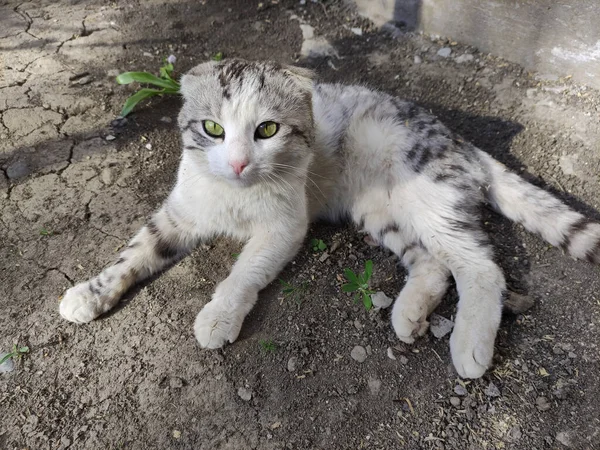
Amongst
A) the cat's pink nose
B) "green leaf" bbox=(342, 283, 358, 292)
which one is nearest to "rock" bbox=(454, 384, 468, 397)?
"green leaf" bbox=(342, 283, 358, 292)

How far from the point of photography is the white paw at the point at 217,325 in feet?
7.86

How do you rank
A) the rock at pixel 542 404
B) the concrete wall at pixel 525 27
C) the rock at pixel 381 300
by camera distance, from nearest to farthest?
1. the rock at pixel 542 404
2. the rock at pixel 381 300
3. the concrete wall at pixel 525 27

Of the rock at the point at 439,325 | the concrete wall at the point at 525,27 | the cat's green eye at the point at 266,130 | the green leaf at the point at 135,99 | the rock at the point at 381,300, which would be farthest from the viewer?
the green leaf at the point at 135,99

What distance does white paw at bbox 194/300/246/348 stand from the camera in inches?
94.3

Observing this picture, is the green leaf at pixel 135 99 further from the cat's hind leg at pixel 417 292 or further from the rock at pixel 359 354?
the rock at pixel 359 354

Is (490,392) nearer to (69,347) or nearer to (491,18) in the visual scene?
(69,347)

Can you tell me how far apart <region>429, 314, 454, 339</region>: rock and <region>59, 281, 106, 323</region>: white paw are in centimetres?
179

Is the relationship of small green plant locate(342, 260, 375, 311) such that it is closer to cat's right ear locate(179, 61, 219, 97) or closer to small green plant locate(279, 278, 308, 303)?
small green plant locate(279, 278, 308, 303)

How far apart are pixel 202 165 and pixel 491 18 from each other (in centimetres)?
289

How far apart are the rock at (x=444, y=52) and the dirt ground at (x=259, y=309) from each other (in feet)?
0.12

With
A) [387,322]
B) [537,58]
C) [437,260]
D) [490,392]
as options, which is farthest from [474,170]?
[537,58]

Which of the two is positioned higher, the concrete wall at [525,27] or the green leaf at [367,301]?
the concrete wall at [525,27]

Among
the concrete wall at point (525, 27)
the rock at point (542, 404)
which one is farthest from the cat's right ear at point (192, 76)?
the concrete wall at point (525, 27)

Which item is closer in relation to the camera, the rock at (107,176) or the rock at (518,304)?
the rock at (518,304)
